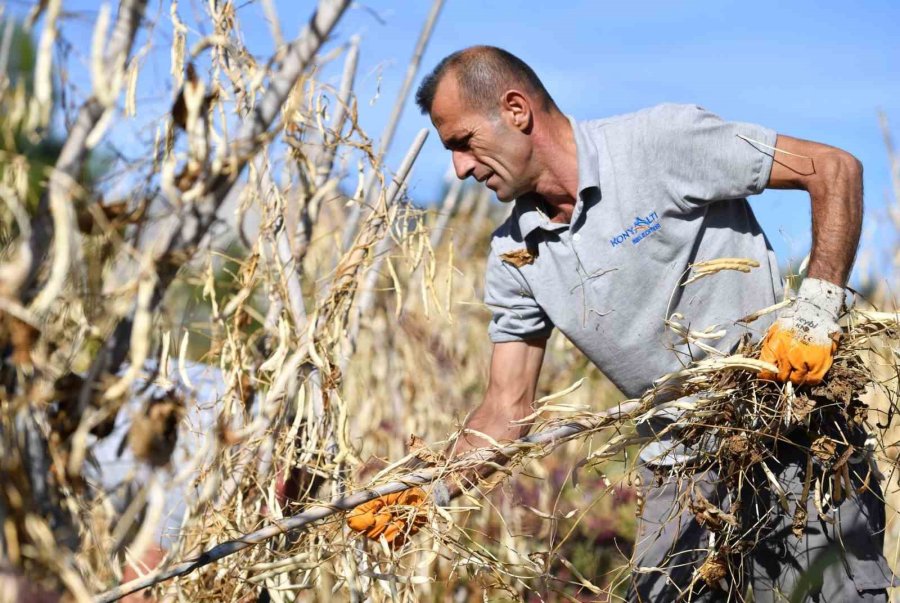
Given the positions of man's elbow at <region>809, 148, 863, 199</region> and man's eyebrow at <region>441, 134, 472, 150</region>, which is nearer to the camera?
man's elbow at <region>809, 148, 863, 199</region>

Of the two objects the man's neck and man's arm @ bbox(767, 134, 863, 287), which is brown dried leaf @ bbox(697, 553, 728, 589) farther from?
the man's neck

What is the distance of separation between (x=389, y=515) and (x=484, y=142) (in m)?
0.80

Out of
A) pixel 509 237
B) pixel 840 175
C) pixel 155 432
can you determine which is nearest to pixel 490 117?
pixel 509 237

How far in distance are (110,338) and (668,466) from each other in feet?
4.58

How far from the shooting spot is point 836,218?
183 cm

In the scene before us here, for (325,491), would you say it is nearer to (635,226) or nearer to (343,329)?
(343,329)

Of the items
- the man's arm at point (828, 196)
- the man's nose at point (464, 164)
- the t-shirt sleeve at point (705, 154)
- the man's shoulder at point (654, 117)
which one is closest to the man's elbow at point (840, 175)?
the man's arm at point (828, 196)

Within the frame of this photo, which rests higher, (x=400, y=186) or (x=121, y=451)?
(x=400, y=186)

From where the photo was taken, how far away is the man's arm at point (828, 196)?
181 centimetres

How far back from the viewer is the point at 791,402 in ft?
5.55

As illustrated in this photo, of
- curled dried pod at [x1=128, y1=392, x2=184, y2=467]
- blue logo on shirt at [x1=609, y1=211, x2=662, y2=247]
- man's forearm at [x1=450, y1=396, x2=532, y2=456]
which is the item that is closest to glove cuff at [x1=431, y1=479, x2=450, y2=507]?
man's forearm at [x1=450, y1=396, x2=532, y2=456]

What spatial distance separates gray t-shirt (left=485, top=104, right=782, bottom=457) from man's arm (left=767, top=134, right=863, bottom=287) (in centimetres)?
6

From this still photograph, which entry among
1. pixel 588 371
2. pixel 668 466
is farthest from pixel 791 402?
pixel 588 371

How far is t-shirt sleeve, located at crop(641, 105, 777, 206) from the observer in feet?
6.40
